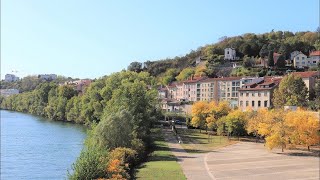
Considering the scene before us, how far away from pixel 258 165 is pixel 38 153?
25.5 meters

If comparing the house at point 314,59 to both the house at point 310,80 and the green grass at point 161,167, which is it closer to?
the house at point 310,80

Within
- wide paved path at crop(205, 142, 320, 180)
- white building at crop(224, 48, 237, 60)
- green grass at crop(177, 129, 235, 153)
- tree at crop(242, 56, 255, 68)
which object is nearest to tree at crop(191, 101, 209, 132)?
green grass at crop(177, 129, 235, 153)

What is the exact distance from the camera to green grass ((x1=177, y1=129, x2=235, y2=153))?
52.5 meters

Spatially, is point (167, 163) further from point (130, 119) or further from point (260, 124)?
point (260, 124)

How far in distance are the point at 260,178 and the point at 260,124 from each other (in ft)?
66.2

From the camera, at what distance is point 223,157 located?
4519cm

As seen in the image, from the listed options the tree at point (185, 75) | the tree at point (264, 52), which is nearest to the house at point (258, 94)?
the tree at point (185, 75)

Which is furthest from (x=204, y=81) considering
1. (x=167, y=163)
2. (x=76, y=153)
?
(x=167, y=163)

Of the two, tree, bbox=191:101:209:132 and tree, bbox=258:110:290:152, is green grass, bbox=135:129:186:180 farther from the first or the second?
tree, bbox=191:101:209:132

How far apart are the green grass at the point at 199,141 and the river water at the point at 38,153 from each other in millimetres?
13787

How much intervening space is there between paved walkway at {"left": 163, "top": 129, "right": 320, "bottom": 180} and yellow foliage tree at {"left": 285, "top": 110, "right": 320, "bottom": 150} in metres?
2.69

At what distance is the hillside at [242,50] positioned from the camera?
411ft

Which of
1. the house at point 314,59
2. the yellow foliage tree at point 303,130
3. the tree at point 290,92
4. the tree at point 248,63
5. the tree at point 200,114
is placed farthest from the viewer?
the tree at point 248,63

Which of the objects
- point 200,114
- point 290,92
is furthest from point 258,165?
point 290,92
